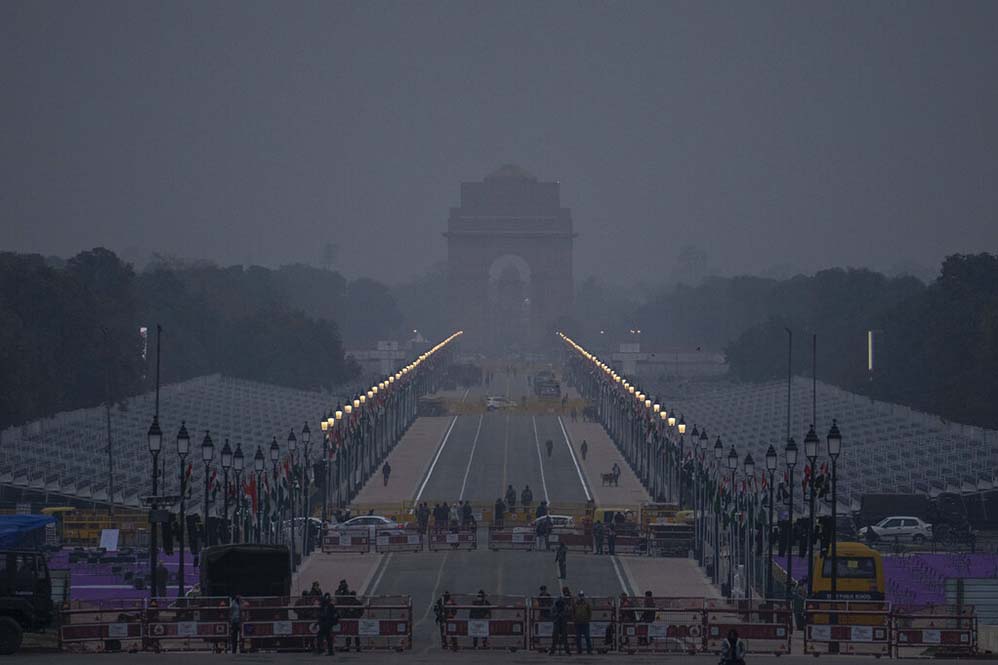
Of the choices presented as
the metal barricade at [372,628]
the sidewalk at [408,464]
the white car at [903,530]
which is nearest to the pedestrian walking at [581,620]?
the metal barricade at [372,628]

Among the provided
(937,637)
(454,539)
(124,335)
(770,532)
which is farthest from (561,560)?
(124,335)

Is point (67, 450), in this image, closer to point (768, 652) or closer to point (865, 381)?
point (768, 652)

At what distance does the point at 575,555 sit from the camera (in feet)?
182

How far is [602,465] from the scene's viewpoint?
8594 centimetres

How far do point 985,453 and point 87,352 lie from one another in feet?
141

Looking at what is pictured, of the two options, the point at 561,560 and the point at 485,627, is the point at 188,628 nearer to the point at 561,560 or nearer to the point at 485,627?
the point at 485,627

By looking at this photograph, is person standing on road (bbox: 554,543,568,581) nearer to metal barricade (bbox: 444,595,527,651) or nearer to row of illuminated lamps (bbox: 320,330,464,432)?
metal barricade (bbox: 444,595,527,651)

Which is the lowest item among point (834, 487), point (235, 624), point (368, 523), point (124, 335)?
point (235, 624)

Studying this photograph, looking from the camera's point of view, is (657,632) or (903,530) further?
(903,530)

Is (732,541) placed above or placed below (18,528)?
below

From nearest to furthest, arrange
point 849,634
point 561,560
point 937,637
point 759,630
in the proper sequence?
point 937,637
point 849,634
point 759,630
point 561,560

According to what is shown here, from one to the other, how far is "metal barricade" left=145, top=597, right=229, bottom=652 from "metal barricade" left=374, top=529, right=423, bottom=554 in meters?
21.3

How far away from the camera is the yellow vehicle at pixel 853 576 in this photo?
4056 cm

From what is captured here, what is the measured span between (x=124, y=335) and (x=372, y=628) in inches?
2845
